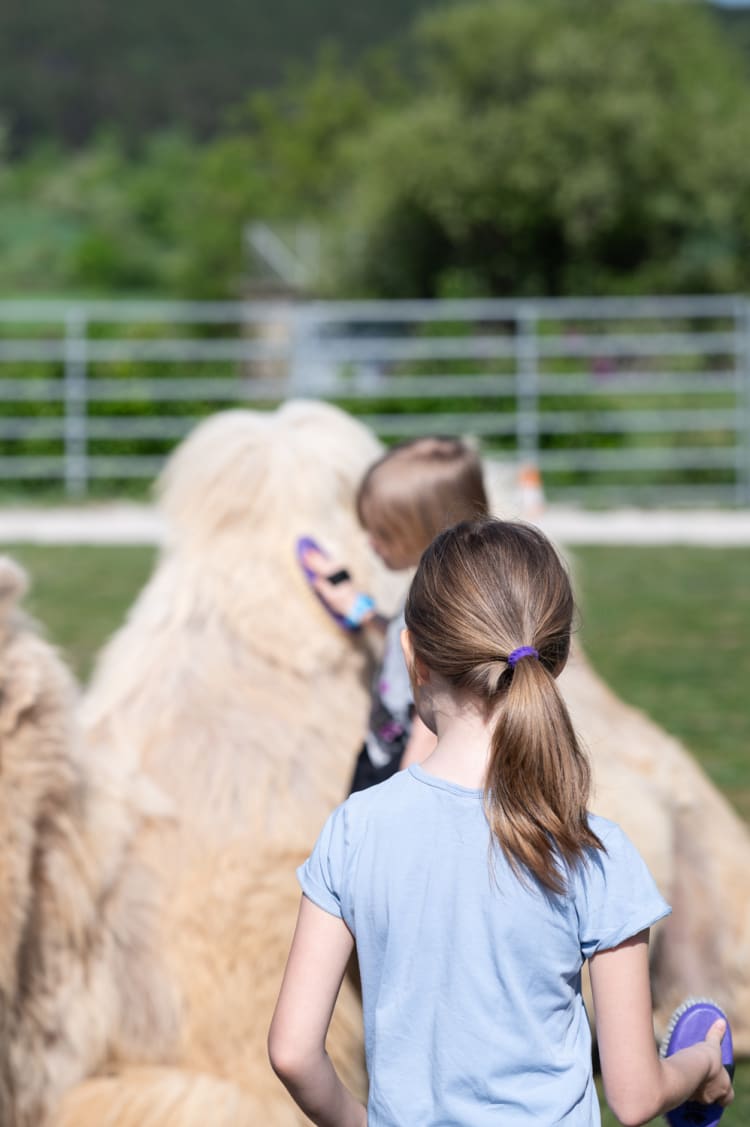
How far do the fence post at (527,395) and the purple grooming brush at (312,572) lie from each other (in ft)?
39.0

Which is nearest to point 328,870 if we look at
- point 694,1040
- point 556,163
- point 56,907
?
point 694,1040

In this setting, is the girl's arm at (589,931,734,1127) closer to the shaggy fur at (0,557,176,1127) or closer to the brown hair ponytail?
the brown hair ponytail

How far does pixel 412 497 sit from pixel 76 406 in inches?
519

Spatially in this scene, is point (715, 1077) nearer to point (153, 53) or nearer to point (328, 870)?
point (328, 870)

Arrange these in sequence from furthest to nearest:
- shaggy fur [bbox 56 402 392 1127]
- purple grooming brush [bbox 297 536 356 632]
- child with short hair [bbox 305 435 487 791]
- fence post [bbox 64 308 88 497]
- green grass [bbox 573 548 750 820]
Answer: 1. fence post [bbox 64 308 88 497]
2. green grass [bbox 573 548 750 820]
3. purple grooming brush [bbox 297 536 356 632]
4. child with short hair [bbox 305 435 487 791]
5. shaggy fur [bbox 56 402 392 1127]

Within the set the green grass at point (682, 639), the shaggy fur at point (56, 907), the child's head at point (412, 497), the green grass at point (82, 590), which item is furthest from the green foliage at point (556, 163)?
the shaggy fur at point (56, 907)

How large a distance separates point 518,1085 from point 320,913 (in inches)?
10.9

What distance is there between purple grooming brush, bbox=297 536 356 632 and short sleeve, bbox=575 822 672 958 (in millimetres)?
1340

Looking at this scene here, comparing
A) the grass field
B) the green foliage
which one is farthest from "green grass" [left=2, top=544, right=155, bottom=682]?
the green foliage

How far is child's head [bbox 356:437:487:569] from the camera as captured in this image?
258 cm

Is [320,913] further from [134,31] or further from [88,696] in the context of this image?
[134,31]

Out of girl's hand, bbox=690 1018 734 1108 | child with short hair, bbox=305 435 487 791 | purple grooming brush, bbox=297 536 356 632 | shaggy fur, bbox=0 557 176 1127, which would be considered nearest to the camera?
girl's hand, bbox=690 1018 734 1108

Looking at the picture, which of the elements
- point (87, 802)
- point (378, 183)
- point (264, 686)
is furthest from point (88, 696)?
point (378, 183)

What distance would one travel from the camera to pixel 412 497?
2.57m
